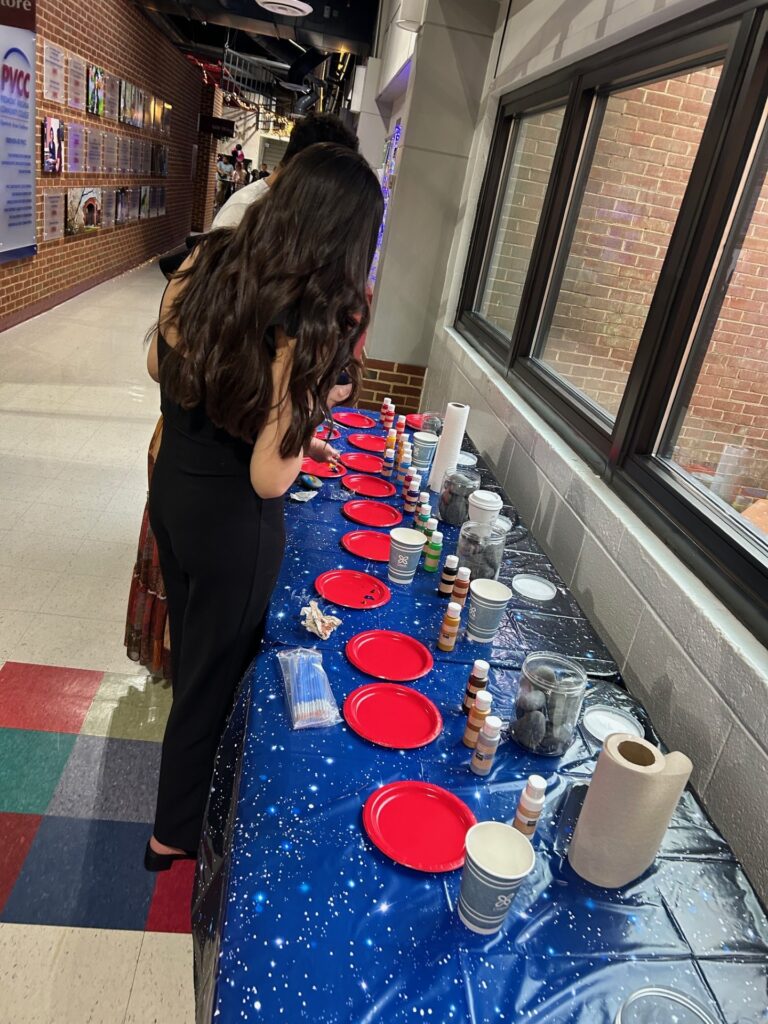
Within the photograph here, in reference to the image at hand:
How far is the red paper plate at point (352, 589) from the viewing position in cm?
162

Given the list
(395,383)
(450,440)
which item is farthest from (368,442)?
(395,383)

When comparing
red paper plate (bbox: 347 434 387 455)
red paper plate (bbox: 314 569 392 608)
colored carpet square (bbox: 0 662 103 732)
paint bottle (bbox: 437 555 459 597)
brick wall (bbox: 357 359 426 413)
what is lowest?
colored carpet square (bbox: 0 662 103 732)

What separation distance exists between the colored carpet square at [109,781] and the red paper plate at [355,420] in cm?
145

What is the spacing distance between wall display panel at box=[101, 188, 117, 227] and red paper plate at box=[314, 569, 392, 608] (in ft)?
26.7

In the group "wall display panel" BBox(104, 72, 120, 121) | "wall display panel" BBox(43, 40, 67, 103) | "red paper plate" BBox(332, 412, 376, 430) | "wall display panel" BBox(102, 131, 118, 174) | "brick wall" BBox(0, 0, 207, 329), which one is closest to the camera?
"red paper plate" BBox(332, 412, 376, 430)

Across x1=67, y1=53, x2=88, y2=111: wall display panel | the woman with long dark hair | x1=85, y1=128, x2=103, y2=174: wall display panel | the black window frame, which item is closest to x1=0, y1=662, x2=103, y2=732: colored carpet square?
the woman with long dark hair

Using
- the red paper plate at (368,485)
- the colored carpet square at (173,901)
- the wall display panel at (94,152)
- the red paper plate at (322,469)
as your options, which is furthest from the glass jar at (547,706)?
the wall display panel at (94,152)

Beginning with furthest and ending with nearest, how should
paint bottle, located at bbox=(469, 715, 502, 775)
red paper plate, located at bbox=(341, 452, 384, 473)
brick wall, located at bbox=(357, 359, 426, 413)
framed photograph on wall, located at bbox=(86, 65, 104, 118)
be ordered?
1. framed photograph on wall, located at bbox=(86, 65, 104, 118)
2. brick wall, located at bbox=(357, 359, 426, 413)
3. red paper plate, located at bbox=(341, 452, 384, 473)
4. paint bottle, located at bbox=(469, 715, 502, 775)

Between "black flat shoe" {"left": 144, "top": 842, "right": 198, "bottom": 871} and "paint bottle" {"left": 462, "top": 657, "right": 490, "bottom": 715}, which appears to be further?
"black flat shoe" {"left": 144, "top": 842, "right": 198, "bottom": 871}

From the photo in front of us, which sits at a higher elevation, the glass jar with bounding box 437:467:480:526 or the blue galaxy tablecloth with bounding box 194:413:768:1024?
the glass jar with bounding box 437:467:480:526

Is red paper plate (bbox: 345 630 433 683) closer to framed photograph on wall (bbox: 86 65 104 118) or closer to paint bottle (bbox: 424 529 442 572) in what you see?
paint bottle (bbox: 424 529 442 572)

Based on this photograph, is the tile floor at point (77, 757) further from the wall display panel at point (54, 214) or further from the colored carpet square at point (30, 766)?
the wall display panel at point (54, 214)

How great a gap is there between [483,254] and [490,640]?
3008 millimetres

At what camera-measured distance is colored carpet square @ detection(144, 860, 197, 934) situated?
1660 mm
